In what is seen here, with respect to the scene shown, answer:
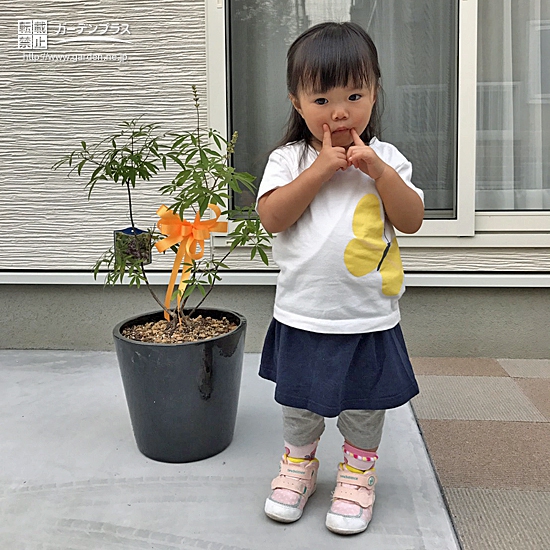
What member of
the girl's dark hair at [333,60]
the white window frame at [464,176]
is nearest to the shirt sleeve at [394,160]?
the girl's dark hair at [333,60]

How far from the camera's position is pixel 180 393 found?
1.53 m

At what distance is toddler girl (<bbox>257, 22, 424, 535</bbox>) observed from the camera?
3.84ft

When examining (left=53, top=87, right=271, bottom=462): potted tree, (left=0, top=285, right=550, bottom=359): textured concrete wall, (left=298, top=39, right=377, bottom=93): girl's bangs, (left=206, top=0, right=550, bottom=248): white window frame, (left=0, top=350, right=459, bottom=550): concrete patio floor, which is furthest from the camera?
(left=0, top=285, right=550, bottom=359): textured concrete wall

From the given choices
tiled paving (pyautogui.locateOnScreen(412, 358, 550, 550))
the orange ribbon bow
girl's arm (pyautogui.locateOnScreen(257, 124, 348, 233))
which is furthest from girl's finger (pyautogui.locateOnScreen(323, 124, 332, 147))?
tiled paving (pyautogui.locateOnScreen(412, 358, 550, 550))

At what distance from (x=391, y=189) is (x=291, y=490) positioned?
65cm

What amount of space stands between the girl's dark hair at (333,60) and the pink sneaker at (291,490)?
776mm

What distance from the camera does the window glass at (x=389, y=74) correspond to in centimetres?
232

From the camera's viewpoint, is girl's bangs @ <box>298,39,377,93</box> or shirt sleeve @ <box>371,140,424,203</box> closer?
girl's bangs @ <box>298,39,377,93</box>

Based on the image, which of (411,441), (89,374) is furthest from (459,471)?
(89,374)

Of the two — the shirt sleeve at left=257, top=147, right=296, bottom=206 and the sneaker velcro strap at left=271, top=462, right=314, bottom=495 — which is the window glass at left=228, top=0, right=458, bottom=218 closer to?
the shirt sleeve at left=257, top=147, right=296, bottom=206

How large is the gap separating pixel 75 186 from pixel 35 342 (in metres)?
0.65

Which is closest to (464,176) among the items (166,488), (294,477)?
(294,477)

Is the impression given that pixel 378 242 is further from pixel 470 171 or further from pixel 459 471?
pixel 470 171

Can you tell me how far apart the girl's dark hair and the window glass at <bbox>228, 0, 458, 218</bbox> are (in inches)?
47.5
